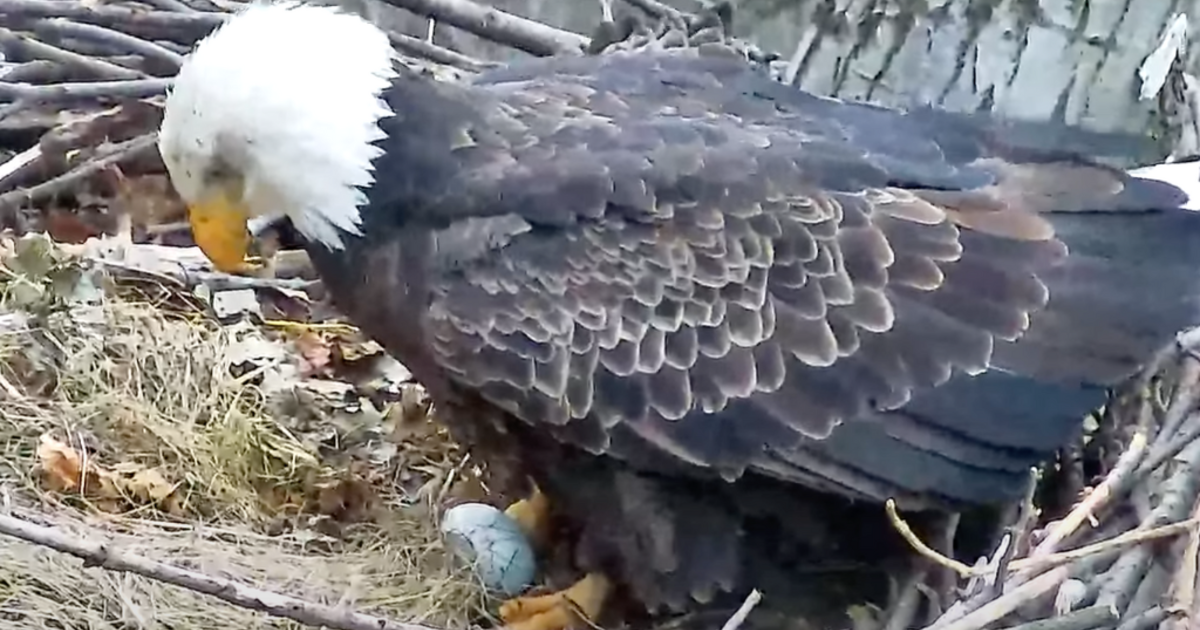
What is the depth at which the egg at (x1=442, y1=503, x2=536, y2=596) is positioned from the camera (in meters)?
2.12

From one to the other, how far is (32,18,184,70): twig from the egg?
837 millimetres

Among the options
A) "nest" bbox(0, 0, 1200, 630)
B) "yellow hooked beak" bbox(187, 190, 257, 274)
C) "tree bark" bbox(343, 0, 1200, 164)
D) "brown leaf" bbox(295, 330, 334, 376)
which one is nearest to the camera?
"nest" bbox(0, 0, 1200, 630)

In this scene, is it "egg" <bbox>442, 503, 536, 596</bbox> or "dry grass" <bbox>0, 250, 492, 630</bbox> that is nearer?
"dry grass" <bbox>0, 250, 492, 630</bbox>

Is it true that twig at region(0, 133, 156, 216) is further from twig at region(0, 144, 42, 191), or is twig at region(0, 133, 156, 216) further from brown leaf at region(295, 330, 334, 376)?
brown leaf at region(295, 330, 334, 376)

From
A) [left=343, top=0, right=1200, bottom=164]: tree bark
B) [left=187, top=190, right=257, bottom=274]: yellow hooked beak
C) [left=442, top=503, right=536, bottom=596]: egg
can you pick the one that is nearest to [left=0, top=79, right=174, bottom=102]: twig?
[left=187, top=190, right=257, bottom=274]: yellow hooked beak

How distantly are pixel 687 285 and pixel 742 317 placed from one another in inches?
2.7

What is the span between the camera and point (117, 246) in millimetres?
2518

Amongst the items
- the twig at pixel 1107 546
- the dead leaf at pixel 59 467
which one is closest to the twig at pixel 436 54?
the dead leaf at pixel 59 467

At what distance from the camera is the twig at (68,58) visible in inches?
101

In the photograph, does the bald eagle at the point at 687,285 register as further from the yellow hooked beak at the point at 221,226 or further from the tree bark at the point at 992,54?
the tree bark at the point at 992,54

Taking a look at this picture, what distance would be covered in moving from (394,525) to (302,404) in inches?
9.9

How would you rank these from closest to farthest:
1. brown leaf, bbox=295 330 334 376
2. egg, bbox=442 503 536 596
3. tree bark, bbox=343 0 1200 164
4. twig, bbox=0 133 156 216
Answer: egg, bbox=442 503 536 596 → tree bark, bbox=343 0 1200 164 → brown leaf, bbox=295 330 334 376 → twig, bbox=0 133 156 216

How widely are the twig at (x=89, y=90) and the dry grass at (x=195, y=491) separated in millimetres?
308

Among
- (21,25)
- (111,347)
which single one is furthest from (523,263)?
(21,25)
